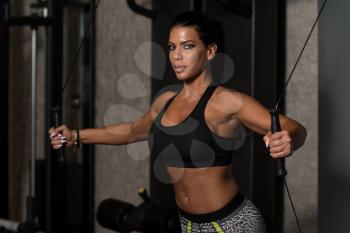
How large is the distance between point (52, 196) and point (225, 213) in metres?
1.16

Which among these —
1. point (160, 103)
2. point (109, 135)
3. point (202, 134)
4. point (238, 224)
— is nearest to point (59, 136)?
point (109, 135)

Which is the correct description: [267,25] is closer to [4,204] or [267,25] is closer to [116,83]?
[116,83]

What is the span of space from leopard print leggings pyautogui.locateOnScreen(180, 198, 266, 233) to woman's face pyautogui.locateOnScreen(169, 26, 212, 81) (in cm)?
38

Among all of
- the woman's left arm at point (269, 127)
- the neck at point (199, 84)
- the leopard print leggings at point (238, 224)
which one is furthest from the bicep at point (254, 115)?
the leopard print leggings at point (238, 224)

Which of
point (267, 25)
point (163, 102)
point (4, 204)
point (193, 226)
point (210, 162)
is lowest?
point (4, 204)

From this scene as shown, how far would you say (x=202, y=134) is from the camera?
1.43 metres

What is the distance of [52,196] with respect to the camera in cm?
243

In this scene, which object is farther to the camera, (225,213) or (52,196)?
(52,196)

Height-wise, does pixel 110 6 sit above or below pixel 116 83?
above

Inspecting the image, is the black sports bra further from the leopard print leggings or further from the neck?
the leopard print leggings

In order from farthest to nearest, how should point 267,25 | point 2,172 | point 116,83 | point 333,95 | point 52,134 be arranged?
point 116,83
point 2,172
point 267,25
point 333,95
point 52,134

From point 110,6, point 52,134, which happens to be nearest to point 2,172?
point 110,6

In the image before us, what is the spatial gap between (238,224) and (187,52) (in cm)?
46

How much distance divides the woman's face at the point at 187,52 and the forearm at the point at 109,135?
0.30 metres
